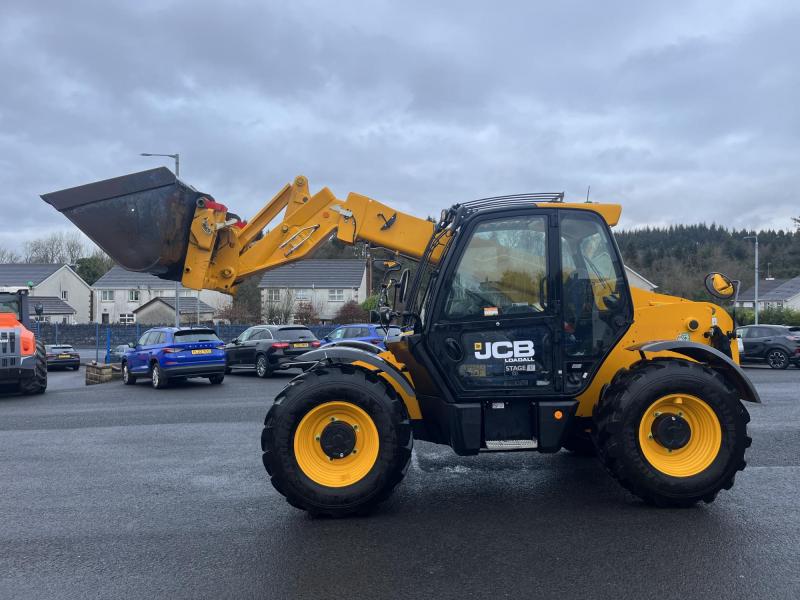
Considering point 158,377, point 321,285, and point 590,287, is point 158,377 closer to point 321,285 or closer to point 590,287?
point 590,287

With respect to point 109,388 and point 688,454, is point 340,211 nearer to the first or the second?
point 688,454

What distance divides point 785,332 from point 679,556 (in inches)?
860

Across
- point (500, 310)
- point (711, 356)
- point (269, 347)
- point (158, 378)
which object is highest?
point (500, 310)

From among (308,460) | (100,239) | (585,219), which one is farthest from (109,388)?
(585,219)

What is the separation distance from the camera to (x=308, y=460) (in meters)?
5.75

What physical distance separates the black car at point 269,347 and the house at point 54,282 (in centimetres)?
5513

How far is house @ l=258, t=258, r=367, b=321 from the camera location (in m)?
65.2

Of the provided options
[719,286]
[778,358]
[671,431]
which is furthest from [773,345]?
[671,431]

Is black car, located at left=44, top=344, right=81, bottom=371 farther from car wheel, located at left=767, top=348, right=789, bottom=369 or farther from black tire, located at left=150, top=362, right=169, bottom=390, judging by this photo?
car wheel, located at left=767, top=348, right=789, bottom=369

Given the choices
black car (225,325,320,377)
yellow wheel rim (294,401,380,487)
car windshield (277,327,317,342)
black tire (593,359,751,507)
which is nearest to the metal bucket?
yellow wheel rim (294,401,380,487)

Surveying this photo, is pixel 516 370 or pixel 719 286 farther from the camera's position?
pixel 719 286

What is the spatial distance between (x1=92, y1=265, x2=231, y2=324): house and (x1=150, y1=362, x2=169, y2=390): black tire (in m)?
55.7

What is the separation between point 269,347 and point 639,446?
1692 cm

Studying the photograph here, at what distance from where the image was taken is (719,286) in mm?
6617
